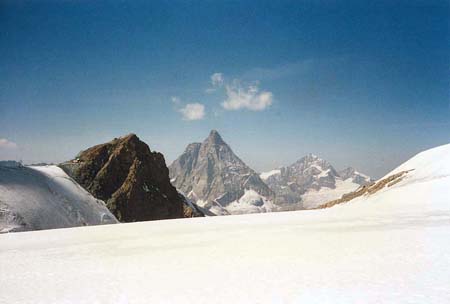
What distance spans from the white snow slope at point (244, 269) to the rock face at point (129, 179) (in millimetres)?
69571

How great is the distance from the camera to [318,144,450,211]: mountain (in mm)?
27344

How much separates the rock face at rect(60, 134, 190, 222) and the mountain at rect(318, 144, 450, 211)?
61.6 meters

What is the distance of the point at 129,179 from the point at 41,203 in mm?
53227

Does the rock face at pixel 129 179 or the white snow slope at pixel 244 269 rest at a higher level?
the rock face at pixel 129 179

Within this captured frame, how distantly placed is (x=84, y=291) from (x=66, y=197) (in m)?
43.1

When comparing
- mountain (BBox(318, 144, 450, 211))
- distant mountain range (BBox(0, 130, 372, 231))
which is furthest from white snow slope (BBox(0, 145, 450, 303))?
distant mountain range (BBox(0, 130, 372, 231))

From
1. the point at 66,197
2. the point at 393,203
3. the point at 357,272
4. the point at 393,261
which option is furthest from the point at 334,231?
Answer: the point at 66,197

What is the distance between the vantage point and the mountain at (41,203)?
3403 centimetres

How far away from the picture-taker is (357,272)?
8.94 m

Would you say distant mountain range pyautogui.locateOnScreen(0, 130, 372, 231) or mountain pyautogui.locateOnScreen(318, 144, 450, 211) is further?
distant mountain range pyautogui.locateOnScreen(0, 130, 372, 231)

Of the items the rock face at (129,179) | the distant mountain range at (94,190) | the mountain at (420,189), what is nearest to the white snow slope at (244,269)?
the mountain at (420,189)

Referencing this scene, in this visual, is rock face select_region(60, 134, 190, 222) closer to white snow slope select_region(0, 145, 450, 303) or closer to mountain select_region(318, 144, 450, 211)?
mountain select_region(318, 144, 450, 211)

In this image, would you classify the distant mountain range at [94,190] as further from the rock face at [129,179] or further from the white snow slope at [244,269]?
the white snow slope at [244,269]

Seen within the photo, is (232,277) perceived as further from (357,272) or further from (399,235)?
(399,235)
